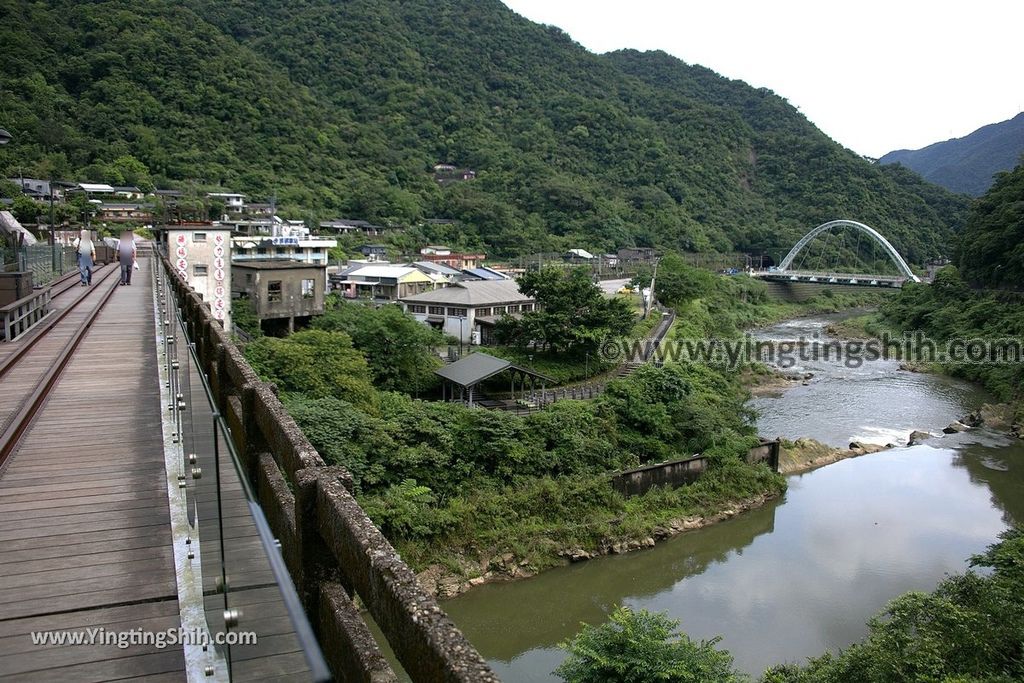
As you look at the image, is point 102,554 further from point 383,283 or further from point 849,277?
point 849,277

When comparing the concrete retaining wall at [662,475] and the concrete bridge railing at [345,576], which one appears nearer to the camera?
the concrete bridge railing at [345,576]

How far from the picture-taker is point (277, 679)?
1523 mm

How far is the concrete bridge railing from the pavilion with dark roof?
1645cm

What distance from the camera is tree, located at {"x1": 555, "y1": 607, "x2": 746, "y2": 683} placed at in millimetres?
8273

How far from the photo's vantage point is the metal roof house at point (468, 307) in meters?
25.6

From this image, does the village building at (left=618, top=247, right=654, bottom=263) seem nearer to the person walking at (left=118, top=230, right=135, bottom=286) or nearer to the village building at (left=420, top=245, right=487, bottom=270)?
the village building at (left=420, top=245, right=487, bottom=270)

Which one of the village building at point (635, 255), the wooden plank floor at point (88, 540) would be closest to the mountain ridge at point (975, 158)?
the village building at point (635, 255)

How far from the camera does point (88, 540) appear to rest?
3.08 metres

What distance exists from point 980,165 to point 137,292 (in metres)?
150

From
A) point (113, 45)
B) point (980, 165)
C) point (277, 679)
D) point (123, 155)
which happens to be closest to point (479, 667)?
point (277, 679)

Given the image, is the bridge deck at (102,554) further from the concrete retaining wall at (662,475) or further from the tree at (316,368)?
the concrete retaining wall at (662,475)

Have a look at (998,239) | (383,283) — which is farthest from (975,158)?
(383,283)

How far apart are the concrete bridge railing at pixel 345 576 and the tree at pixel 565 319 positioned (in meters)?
20.8

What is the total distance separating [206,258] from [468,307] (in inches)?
356
